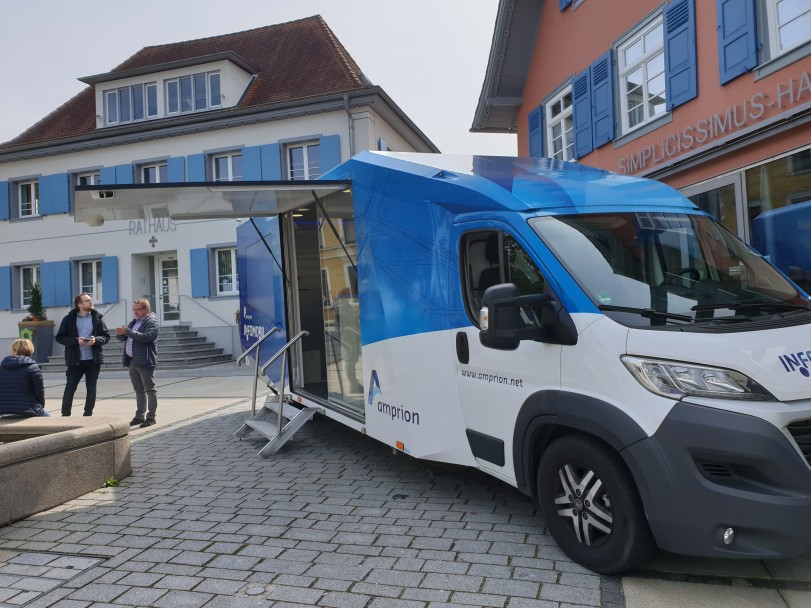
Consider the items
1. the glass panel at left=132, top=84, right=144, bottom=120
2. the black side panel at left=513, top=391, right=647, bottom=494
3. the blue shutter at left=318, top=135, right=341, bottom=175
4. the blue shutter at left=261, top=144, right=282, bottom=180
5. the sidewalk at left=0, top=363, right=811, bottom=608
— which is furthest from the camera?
the glass panel at left=132, top=84, right=144, bottom=120

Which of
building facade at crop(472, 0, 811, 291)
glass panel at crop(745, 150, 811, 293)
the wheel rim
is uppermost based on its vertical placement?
building facade at crop(472, 0, 811, 291)

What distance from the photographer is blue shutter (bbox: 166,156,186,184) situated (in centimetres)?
2000

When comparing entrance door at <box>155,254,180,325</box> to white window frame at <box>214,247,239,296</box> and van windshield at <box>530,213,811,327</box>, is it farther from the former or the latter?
van windshield at <box>530,213,811,327</box>

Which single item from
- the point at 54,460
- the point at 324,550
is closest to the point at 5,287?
the point at 54,460

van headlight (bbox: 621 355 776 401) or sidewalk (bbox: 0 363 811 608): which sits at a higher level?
van headlight (bbox: 621 355 776 401)

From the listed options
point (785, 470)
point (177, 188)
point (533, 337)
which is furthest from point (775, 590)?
→ point (177, 188)

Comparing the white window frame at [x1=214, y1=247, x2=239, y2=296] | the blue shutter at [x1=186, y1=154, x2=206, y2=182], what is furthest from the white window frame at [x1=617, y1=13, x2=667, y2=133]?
the blue shutter at [x1=186, y1=154, x2=206, y2=182]

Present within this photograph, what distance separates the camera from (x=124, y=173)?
20.6m

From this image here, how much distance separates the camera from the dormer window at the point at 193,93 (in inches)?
810

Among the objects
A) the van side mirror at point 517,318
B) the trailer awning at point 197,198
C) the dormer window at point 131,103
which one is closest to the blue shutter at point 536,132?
the trailer awning at point 197,198

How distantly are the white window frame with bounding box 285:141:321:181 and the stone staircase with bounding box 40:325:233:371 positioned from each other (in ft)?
17.6

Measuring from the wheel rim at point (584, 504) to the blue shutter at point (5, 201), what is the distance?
2323 cm

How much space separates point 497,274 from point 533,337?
0.67m

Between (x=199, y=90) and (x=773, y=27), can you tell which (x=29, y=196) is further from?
(x=773, y=27)
